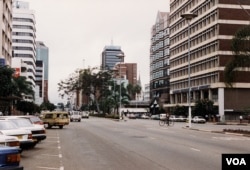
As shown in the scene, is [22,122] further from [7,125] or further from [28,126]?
[7,125]

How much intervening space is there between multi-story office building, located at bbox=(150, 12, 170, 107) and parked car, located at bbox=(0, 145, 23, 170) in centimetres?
13000

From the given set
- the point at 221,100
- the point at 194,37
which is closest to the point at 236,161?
the point at 221,100

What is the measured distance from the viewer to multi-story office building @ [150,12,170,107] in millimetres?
144188

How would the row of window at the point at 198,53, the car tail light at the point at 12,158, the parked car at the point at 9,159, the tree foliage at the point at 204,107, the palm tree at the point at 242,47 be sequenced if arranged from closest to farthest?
1. the parked car at the point at 9,159
2. the car tail light at the point at 12,158
3. the palm tree at the point at 242,47
4. the tree foliage at the point at 204,107
5. the row of window at the point at 198,53

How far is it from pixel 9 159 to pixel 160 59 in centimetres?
14209

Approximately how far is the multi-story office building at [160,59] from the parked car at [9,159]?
130 m

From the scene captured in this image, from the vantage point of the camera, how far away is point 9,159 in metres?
9.91

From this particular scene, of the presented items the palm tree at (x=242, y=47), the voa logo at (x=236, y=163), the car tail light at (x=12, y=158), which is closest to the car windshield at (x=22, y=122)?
the car tail light at (x=12, y=158)

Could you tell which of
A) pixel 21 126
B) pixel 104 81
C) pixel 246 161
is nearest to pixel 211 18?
pixel 104 81

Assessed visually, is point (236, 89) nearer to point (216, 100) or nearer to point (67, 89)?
point (216, 100)

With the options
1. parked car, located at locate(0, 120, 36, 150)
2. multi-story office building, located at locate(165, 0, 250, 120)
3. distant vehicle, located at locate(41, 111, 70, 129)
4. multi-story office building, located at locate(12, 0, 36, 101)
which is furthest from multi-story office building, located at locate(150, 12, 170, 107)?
parked car, located at locate(0, 120, 36, 150)

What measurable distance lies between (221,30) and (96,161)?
259 ft

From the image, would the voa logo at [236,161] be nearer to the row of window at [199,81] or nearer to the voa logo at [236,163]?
the voa logo at [236,163]

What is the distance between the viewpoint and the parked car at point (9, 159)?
31.9 ft
